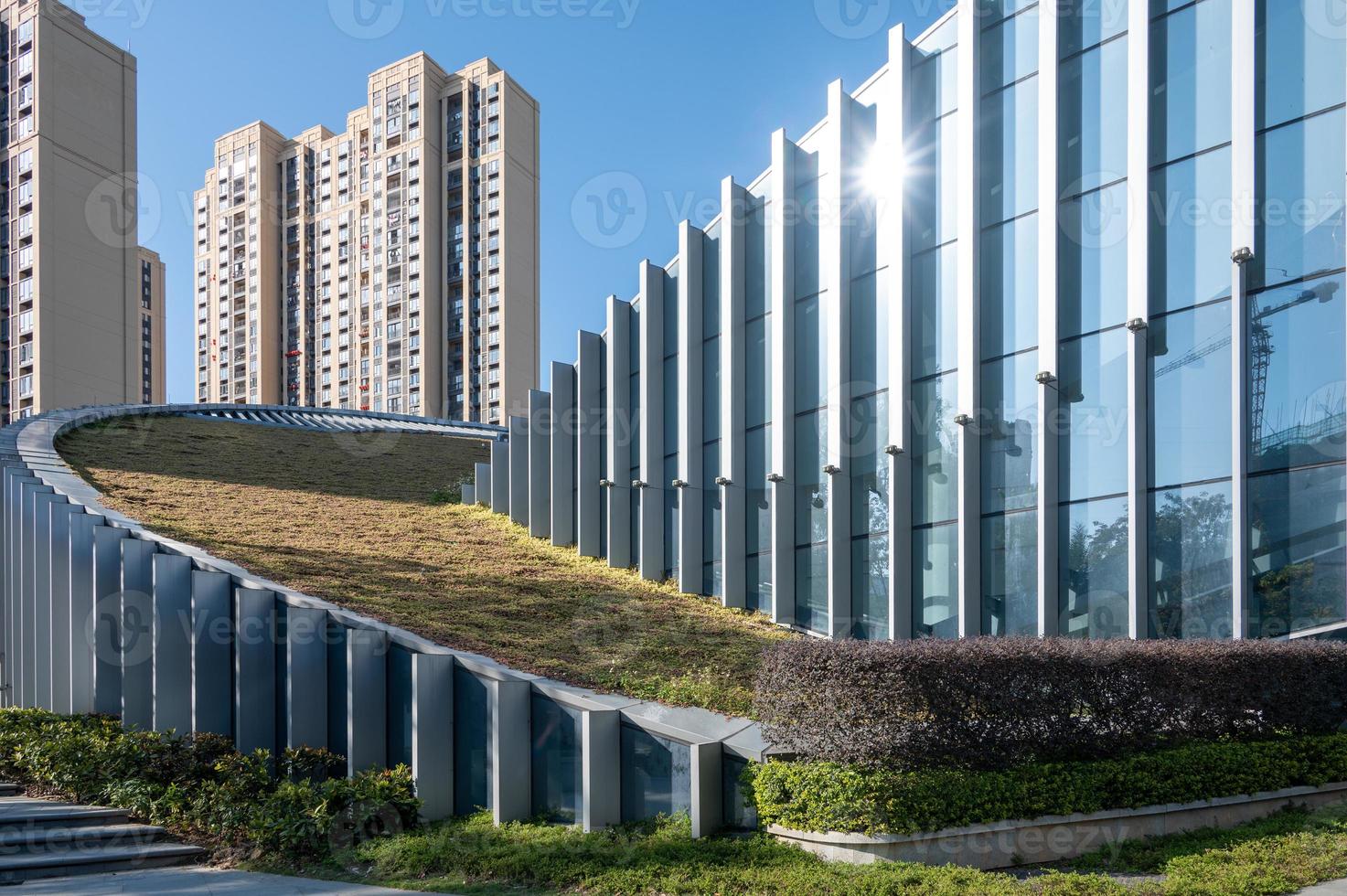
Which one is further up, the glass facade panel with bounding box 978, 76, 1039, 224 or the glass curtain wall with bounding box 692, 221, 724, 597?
the glass facade panel with bounding box 978, 76, 1039, 224

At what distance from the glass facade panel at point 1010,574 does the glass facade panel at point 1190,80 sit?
18.8 ft

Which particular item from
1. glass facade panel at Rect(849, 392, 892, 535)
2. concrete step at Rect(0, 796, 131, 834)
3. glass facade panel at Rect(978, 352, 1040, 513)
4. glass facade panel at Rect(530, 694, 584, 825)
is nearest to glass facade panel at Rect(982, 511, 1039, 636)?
glass facade panel at Rect(978, 352, 1040, 513)

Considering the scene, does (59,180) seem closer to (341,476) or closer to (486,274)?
(486,274)

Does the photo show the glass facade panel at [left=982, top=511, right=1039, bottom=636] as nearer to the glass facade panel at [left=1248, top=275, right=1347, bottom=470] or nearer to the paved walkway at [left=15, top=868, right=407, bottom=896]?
the glass facade panel at [left=1248, top=275, right=1347, bottom=470]

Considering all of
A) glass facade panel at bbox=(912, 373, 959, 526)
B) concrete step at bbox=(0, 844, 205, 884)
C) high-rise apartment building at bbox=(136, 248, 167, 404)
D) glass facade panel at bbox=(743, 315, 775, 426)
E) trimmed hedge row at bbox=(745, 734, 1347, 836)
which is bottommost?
concrete step at bbox=(0, 844, 205, 884)

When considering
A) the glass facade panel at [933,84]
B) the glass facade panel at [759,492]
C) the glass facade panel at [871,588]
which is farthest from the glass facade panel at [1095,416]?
the glass facade panel at [759,492]

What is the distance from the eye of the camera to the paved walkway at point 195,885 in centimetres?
798

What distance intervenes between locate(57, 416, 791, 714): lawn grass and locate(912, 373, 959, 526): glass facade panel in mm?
3251

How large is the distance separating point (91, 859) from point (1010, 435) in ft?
42.4

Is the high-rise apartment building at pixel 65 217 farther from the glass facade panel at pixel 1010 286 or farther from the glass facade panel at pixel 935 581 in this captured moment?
the glass facade panel at pixel 1010 286

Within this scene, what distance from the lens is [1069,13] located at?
14.9 metres

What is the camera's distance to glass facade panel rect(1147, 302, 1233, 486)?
13156 millimetres

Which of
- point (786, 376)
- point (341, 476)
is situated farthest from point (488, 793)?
point (341, 476)

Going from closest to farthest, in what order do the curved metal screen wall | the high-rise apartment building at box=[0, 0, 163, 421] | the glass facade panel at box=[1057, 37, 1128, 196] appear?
the curved metal screen wall < the glass facade panel at box=[1057, 37, 1128, 196] < the high-rise apartment building at box=[0, 0, 163, 421]
